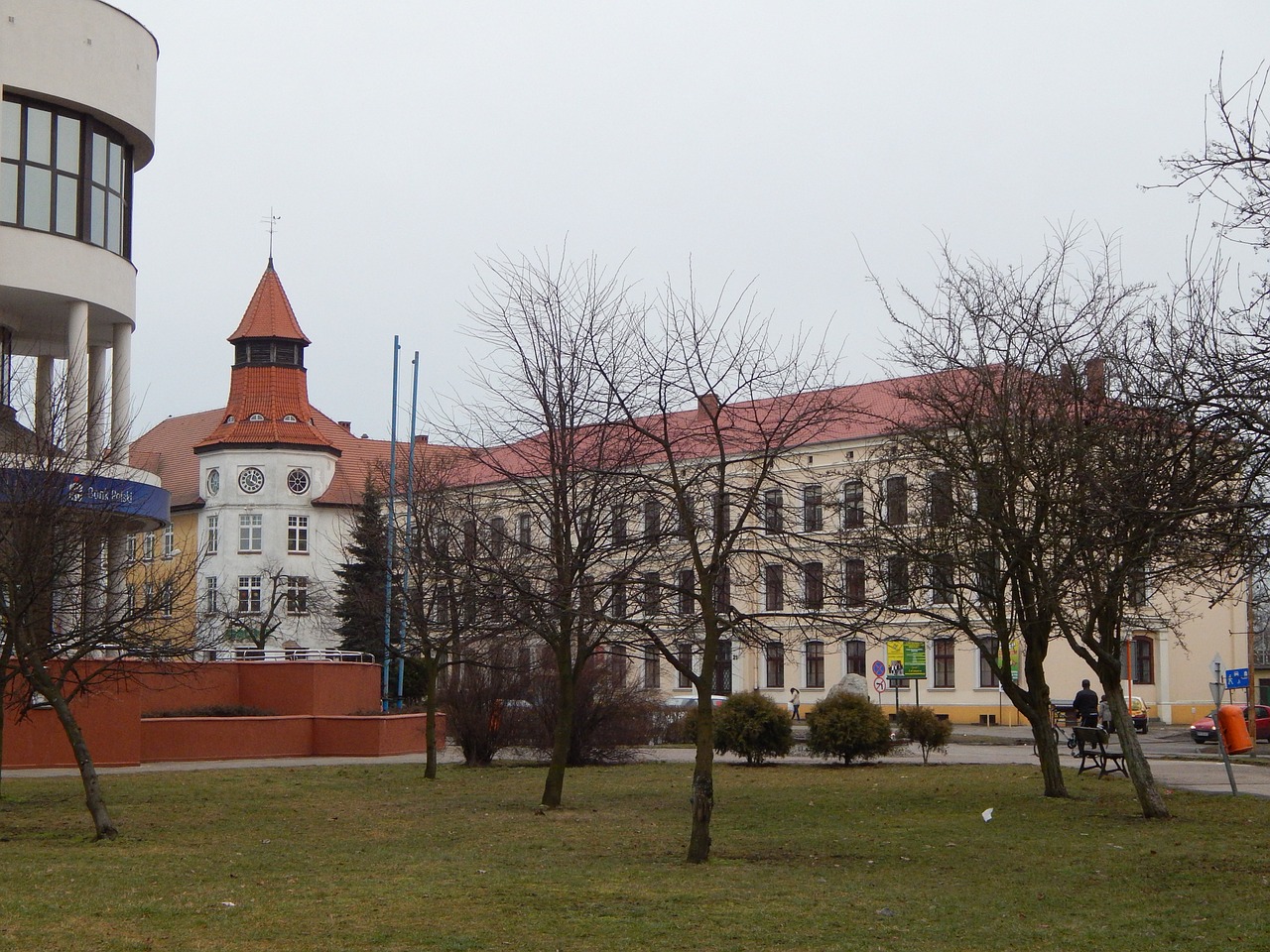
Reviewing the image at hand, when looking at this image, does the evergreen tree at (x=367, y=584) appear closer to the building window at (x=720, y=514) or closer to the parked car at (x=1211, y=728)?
the building window at (x=720, y=514)

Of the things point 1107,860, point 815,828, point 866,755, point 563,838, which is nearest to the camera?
point 1107,860

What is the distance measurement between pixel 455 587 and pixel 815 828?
771 centimetres

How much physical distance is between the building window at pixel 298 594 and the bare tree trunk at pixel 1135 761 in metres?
47.3

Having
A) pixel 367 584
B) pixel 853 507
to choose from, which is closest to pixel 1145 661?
pixel 367 584

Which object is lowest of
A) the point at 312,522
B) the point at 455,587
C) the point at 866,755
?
the point at 866,755

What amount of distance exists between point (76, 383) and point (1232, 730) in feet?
59.1

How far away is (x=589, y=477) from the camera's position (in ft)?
60.3

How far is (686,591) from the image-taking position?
46.3ft

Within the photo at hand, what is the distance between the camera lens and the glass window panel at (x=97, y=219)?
1229 inches

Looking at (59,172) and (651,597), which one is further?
(59,172)

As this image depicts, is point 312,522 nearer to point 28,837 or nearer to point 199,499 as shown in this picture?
point 199,499

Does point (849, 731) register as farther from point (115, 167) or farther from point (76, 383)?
point (115, 167)

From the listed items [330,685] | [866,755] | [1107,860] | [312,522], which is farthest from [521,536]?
[312,522]

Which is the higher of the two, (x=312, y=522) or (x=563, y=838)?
(x=312, y=522)
